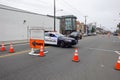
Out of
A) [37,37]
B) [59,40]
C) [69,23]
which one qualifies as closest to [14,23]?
[59,40]

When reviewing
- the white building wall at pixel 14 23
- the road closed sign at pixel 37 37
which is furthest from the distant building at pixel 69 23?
the road closed sign at pixel 37 37

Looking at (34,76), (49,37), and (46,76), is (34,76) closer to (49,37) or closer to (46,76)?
(46,76)

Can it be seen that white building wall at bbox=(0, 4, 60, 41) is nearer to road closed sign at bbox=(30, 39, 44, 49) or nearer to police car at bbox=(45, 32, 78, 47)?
police car at bbox=(45, 32, 78, 47)

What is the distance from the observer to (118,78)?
560 cm

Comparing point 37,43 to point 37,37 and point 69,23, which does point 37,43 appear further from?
point 69,23

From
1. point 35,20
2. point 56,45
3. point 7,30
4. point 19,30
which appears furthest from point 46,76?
point 35,20

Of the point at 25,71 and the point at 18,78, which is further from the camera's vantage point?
the point at 25,71

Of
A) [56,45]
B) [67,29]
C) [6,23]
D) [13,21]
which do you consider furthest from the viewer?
[67,29]

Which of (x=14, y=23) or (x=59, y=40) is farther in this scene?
(x=14, y=23)

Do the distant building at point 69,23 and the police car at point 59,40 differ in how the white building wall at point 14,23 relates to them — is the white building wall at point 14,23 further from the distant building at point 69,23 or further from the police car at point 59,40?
the distant building at point 69,23

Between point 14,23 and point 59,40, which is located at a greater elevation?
point 14,23

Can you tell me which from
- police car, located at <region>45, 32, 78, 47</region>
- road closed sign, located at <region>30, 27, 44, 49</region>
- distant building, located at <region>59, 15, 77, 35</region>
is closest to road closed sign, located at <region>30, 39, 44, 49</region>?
road closed sign, located at <region>30, 27, 44, 49</region>

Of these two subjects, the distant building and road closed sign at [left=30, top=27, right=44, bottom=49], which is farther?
the distant building

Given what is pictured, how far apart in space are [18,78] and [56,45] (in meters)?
11.4
